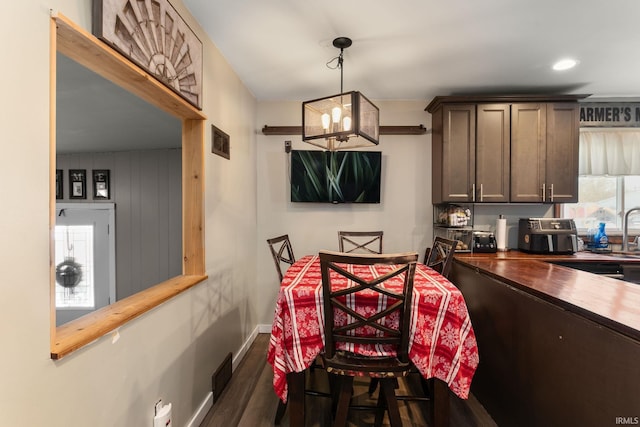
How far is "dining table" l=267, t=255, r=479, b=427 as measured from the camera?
1521 millimetres

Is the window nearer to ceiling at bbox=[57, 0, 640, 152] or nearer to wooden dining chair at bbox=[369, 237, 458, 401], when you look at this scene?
ceiling at bbox=[57, 0, 640, 152]

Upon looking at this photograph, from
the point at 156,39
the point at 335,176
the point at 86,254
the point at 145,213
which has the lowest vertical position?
the point at 86,254

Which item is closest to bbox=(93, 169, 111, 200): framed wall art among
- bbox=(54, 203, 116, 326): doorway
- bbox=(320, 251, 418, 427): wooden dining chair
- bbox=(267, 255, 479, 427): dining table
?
bbox=(54, 203, 116, 326): doorway

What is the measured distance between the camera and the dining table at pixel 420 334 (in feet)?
4.99

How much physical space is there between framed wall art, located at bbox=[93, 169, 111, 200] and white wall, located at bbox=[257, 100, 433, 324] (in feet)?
9.60

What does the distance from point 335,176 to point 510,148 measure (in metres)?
1.75

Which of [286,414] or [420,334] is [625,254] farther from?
[286,414]

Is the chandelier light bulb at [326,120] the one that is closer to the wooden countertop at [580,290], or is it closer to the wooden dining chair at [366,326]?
the wooden dining chair at [366,326]

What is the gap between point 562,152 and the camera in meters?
2.92

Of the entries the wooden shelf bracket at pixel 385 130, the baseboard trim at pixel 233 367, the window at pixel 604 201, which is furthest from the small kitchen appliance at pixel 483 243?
the baseboard trim at pixel 233 367

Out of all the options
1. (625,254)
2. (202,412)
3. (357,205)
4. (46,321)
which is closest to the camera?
(46,321)

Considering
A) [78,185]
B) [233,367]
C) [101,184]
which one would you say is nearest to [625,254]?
[233,367]

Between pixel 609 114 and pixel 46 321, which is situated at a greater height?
pixel 609 114

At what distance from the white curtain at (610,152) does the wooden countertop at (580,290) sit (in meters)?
1.22
